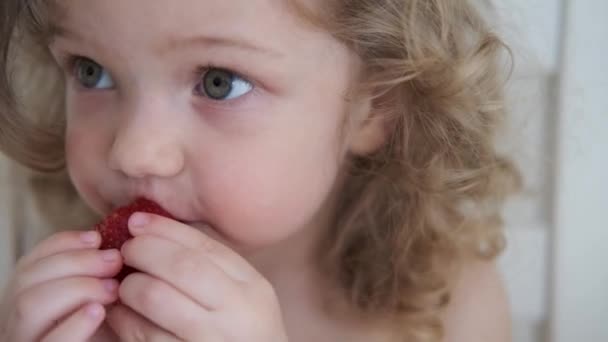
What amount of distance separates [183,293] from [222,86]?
0.75 ft

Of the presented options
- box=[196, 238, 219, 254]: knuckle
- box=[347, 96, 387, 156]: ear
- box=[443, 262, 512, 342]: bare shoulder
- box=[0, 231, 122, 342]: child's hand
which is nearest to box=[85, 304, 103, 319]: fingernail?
box=[0, 231, 122, 342]: child's hand

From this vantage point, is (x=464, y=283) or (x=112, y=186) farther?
(x=464, y=283)

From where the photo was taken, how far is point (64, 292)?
0.74m

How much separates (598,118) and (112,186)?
2.40 ft

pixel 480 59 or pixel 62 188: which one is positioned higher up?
pixel 480 59

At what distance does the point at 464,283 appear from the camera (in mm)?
1184

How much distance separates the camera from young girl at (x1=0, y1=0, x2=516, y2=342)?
76cm

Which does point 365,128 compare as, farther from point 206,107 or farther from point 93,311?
point 93,311

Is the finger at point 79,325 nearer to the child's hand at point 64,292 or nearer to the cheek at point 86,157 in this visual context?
the child's hand at point 64,292

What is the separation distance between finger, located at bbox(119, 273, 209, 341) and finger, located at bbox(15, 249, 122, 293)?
0.03 metres

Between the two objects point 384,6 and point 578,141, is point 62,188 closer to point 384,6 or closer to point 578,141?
point 384,6

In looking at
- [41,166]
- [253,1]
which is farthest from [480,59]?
[41,166]

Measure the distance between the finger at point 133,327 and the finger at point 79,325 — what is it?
0.11ft

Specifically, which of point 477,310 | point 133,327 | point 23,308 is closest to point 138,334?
point 133,327
